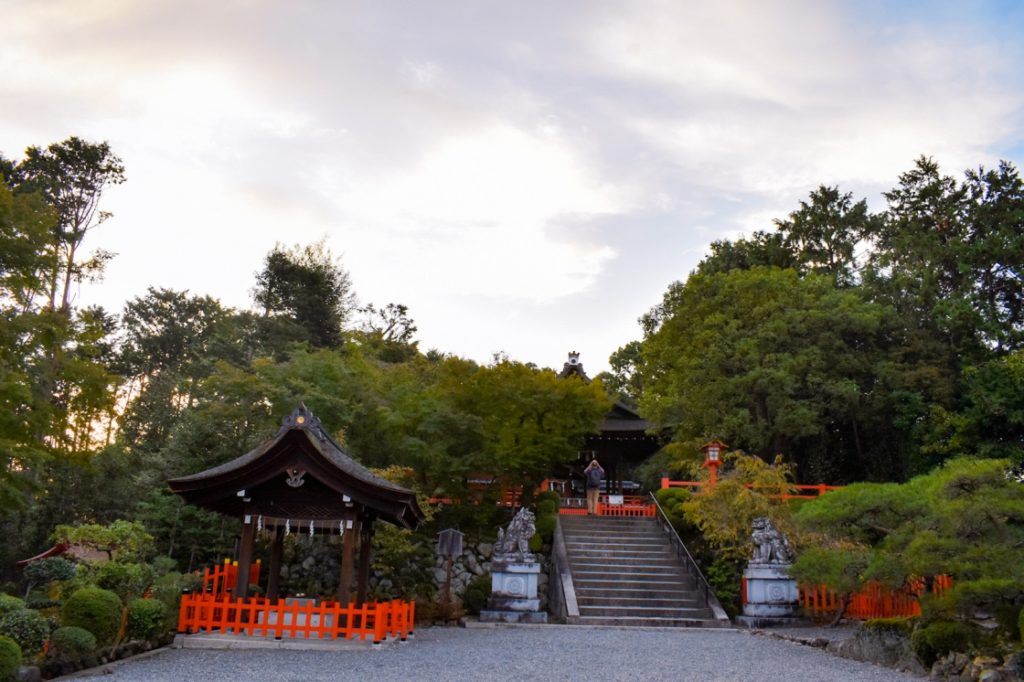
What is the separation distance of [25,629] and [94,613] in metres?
1.12

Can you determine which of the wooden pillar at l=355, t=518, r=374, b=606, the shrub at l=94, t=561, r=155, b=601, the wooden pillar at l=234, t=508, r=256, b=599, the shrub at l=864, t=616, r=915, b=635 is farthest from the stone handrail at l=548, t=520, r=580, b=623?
the shrub at l=94, t=561, r=155, b=601

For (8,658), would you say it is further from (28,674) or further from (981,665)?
(981,665)

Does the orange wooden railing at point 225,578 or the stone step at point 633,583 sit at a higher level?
the orange wooden railing at point 225,578

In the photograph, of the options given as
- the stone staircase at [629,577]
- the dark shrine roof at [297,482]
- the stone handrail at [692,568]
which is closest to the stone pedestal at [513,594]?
the stone staircase at [629,577]

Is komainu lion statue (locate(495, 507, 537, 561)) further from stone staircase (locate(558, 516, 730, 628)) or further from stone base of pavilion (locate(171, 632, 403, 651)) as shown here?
stone base of pavilion (locate(171, 632, 403, 651))

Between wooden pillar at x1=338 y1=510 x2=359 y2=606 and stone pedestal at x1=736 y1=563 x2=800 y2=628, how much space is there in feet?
30.6

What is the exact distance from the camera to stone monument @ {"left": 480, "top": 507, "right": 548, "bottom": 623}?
17.2 m

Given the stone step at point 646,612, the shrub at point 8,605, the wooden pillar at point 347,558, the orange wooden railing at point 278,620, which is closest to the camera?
the shrub at point 8,605

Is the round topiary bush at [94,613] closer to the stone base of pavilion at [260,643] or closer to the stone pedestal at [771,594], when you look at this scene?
the stone base of pavilion at [260,643]

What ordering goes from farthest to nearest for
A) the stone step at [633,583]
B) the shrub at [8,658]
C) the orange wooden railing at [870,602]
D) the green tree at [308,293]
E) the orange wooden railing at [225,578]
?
the green tree at [308,293], the stone step at [633,583], the orange wooden railing at [870,602], the orange wooden railing at [225,578], the shrub at [8,658]

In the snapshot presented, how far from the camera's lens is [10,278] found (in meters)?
13.4

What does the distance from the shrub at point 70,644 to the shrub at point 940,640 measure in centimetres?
1033

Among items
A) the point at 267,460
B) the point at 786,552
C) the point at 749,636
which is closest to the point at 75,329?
the point at 267,460

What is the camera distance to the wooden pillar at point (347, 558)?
39.4ft
